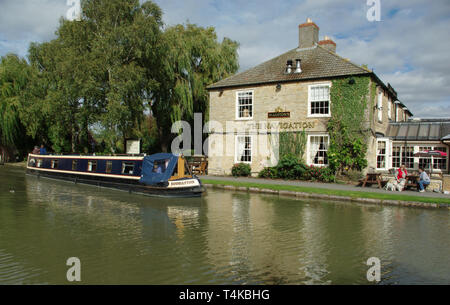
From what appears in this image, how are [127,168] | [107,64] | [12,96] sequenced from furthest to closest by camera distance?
[12,96]
[107,64]
[127,168]

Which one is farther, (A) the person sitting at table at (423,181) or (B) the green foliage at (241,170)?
(B) the green foliage at (241,170)

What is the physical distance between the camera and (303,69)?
2041cm

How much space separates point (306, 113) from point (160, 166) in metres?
9.02

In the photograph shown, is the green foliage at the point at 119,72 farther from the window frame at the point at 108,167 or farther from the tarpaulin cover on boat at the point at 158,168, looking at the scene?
the tarpaulin cover on boat at the point at 158,168

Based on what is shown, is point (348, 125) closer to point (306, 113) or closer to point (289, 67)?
point (306, 113)

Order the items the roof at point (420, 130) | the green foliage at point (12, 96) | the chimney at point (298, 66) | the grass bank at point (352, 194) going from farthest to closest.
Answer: the green foliage at point (12, 96) < the chimney at point (298, 66) < the roof at point (420, 130) < the grass bank at point (352, 194)

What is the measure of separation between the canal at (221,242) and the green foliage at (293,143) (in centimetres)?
689

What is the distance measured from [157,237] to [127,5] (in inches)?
813

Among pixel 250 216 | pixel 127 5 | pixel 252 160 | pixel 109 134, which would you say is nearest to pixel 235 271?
pixel 250 216

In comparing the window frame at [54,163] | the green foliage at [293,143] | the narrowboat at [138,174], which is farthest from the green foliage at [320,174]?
the window frame at [54,163]

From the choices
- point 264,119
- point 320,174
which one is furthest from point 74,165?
point 320,174

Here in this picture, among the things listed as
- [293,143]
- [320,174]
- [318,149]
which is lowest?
[320,174]

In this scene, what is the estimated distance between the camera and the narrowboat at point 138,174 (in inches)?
579
